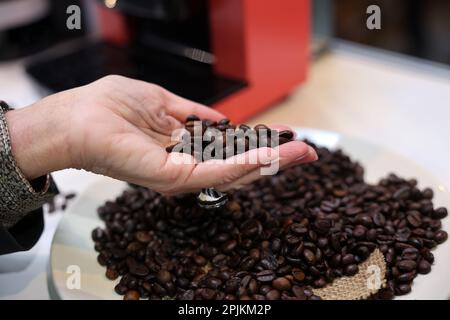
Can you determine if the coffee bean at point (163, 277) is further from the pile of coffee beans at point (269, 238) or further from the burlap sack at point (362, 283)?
the burlap sack at point (362, 283)

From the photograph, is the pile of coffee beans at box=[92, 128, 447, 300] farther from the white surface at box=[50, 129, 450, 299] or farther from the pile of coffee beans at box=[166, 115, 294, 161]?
the pile of coffee beans at box=[166, 115, 294, 161]

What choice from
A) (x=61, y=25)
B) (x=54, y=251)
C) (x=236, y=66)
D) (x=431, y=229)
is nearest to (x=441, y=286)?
(x=431, y=229)

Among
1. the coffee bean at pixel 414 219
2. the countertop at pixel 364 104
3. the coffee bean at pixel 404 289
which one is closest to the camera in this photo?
the coffee bean at pixel 404 289

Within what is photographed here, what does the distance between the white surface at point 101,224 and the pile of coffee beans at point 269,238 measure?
0.02 metres

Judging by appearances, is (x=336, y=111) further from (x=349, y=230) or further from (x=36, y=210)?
(x=36, y=210)

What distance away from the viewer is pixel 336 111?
4.60 feet

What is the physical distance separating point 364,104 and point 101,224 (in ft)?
2.43

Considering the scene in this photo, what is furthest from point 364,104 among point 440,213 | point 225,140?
point 225,140

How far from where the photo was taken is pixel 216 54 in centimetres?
134

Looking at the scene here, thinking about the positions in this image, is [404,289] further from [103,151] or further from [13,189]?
[13,189]

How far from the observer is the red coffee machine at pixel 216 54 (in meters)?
1.26

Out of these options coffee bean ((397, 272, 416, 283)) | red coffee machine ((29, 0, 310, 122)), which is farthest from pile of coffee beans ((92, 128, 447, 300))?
red coffee machine ((29, 0, 310, 122))

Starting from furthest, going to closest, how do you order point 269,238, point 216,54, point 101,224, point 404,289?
point 216,54, point 101,224, point 269,238, point 404,289

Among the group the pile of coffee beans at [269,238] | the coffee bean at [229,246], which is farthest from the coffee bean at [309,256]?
the coffee bean at [229,246]
